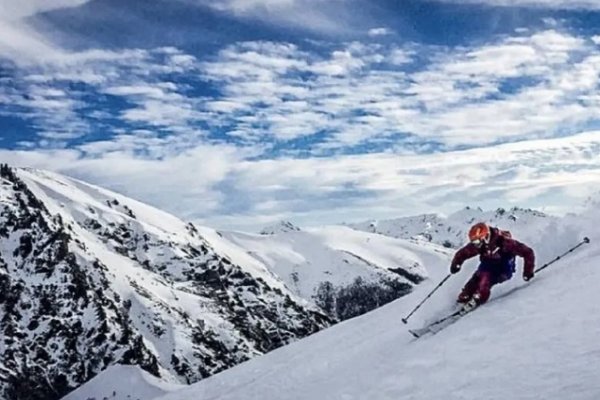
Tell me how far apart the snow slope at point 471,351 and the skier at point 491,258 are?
0.39 m

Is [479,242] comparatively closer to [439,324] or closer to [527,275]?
[527,275]

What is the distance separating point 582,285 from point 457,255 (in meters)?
3.39

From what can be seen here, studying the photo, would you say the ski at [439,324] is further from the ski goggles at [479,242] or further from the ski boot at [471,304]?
the ski goggles at [479,242]

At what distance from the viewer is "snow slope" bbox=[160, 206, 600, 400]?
8805mm

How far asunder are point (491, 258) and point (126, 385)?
88.8m

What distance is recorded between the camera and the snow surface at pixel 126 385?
89.3m

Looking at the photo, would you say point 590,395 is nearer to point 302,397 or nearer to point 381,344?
point 302,397

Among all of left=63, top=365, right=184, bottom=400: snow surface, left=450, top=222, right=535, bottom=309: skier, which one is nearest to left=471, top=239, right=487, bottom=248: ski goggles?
left=450, top=222, right=535, bottom=309: skier

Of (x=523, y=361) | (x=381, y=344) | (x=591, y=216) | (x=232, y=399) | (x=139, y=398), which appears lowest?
(x=139, y=398)

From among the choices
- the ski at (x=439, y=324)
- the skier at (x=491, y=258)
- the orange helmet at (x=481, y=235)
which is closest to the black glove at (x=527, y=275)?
the skier at (x=491, y=258)

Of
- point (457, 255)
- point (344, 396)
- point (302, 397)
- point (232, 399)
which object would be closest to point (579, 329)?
point (344, 396)

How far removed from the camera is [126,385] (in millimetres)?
96562

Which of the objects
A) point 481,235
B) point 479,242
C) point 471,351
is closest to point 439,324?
point 479,242

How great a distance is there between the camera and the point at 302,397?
12.8 m
